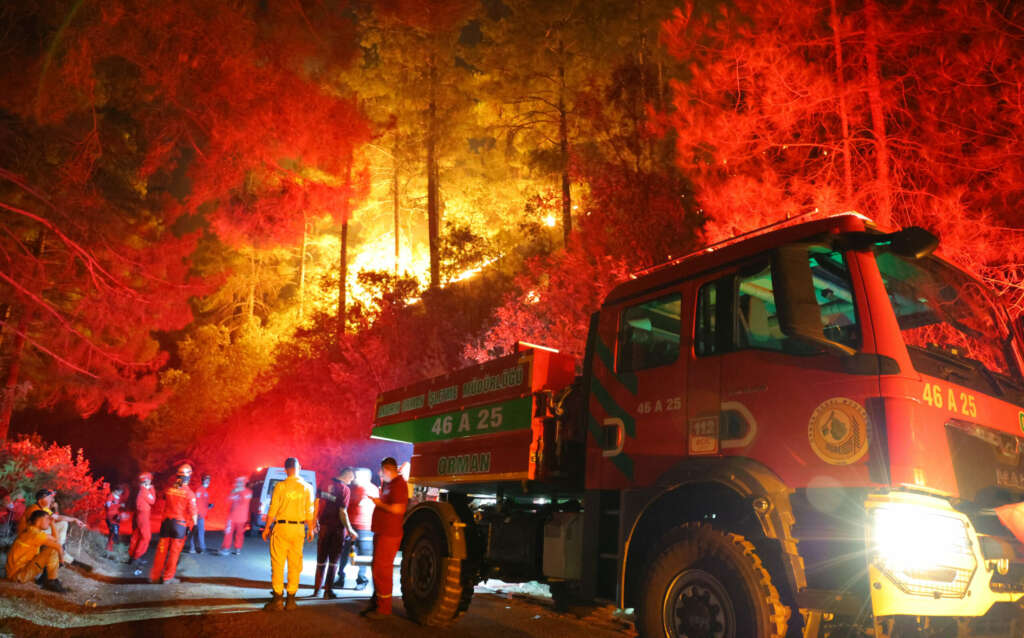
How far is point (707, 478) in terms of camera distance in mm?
4379

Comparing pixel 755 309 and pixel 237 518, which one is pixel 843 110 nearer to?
pixel 755 309

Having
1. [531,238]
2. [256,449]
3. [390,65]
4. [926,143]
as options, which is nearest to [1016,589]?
[926,143]

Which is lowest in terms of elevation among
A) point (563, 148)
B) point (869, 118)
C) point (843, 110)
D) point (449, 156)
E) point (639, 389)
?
point (639, 389)

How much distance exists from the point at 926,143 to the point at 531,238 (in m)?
14.9

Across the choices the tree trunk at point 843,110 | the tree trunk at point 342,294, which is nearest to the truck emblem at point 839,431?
the tree trunk at point 843,110

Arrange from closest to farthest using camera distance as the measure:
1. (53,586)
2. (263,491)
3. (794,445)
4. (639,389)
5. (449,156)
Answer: (794,445) < (639,389) < (53,586) < (263,491) < (449,156)

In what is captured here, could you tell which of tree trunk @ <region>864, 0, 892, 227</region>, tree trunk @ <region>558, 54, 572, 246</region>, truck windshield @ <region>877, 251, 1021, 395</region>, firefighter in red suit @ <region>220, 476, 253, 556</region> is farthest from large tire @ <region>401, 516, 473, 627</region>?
tree trunk @ <region>558, 54, 572, 246</region>

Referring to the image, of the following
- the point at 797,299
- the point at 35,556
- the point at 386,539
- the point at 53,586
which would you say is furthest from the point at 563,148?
the point at 797,299

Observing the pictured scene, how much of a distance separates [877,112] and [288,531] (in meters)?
10.7

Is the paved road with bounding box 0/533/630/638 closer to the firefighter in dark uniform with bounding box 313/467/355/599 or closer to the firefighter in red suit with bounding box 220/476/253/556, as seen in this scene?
the firefighter in dark uniform with bounding box 313/467/355/599

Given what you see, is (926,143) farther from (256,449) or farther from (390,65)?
(256,449)

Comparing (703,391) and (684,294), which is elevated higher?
(684,294)

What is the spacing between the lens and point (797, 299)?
12.8ft

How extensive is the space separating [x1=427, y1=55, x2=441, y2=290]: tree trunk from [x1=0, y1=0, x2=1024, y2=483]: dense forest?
5.7 inches
